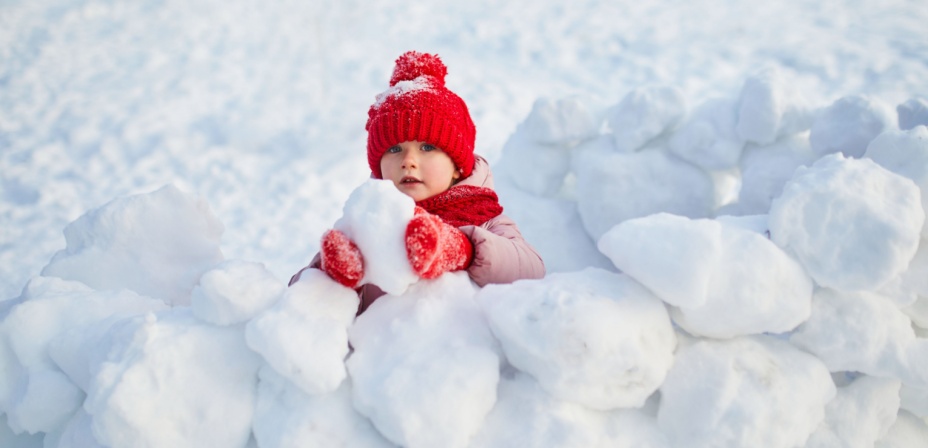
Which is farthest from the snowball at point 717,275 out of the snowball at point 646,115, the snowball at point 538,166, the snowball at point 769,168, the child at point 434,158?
the snowball at point 538,166

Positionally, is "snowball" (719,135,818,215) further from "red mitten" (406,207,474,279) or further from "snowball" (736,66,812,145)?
"red mitten" (406,207,474,279)

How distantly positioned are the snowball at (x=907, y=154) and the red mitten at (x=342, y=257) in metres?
0.72

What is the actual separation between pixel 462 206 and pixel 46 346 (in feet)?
2.49

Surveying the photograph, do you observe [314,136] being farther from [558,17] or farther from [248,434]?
[248,434]

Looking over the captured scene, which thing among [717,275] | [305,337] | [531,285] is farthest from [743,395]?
[305,337]

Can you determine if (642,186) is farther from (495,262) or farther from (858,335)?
(858,335)

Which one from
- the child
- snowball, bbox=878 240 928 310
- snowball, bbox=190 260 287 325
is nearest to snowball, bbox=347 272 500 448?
snowball, bbox=190 260 287 325

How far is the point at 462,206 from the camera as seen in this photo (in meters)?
1.30

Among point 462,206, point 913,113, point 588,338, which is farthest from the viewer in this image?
point 913,113

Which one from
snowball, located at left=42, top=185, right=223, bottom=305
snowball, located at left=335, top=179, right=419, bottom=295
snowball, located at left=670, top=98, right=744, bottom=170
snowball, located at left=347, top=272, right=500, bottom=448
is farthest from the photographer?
snowball, located at left=670, top=98, right=744, bottom=170

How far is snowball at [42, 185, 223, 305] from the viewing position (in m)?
1.15

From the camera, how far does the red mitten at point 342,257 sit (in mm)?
769

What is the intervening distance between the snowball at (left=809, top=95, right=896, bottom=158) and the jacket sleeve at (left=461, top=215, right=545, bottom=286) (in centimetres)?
93

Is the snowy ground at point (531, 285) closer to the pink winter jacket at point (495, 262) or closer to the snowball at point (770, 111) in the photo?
the snowball at point (770, 111)
